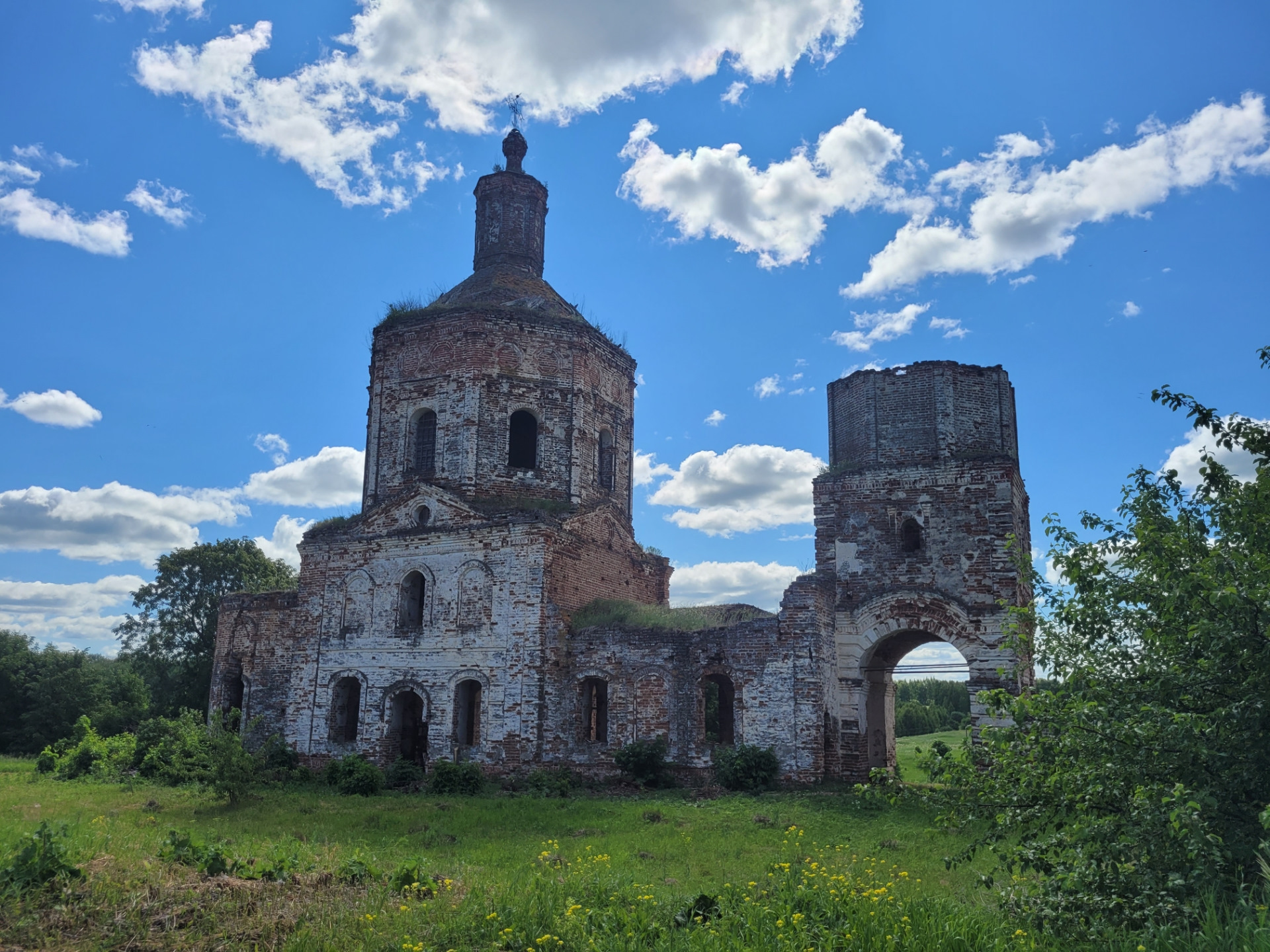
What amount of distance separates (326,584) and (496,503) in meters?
4.44

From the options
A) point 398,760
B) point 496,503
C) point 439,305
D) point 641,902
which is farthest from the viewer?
point 439,305

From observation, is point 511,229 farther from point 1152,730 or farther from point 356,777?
point 1152,730

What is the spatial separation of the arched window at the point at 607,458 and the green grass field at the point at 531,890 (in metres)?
10.1

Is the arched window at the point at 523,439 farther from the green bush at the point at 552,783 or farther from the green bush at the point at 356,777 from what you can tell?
the green bush at the point at 356,777

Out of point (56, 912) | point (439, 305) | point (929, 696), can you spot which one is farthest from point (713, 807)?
point (929, 696)

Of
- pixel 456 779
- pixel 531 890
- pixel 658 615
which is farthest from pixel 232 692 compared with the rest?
pixel 531 890

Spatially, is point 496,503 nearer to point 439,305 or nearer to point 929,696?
point 439,305

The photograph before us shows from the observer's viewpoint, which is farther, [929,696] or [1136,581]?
[929,696]

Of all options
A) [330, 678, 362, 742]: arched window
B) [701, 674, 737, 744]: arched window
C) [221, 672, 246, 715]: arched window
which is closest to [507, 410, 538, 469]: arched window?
[330, 678, 362, 742]: arched window

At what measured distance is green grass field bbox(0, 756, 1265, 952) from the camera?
6918 millimetres

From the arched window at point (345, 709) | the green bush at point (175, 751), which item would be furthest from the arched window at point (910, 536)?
the green bush at point (175, 751)

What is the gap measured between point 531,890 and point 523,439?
1475 cm

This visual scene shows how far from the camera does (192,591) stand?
3509cm

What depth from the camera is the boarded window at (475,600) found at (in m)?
19.2
